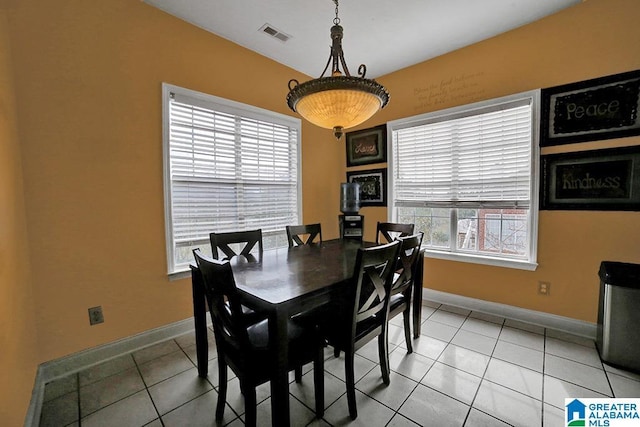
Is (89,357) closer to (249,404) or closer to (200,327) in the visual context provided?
(200,327)

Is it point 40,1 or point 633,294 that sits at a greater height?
point 40,1

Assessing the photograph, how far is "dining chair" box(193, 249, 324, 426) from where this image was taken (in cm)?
119

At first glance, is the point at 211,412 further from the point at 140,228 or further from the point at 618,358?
the point at 618,358

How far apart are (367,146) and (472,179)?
1407 millimetres

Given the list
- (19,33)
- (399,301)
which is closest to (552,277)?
(399,301)

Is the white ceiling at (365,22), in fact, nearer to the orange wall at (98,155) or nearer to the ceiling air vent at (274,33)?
the ceiling air vent at (274,33)

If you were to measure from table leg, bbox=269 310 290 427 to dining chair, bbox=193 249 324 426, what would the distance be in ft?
0.11

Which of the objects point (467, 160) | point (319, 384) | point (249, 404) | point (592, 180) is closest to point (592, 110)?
point (592, 180)

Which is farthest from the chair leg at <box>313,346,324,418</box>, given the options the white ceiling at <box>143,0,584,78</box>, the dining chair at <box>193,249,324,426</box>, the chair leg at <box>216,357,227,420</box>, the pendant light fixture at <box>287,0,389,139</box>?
the white ceiling at <box>143,0,584,78</box>

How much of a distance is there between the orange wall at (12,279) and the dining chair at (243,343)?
0.84 m

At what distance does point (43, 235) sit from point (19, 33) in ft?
4.29

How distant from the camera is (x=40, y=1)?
68.0 inches

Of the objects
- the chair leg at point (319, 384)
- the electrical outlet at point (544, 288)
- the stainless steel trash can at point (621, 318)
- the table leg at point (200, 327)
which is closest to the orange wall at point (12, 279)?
the table leg at point (200, 327)

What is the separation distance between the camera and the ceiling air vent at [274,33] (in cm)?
244
